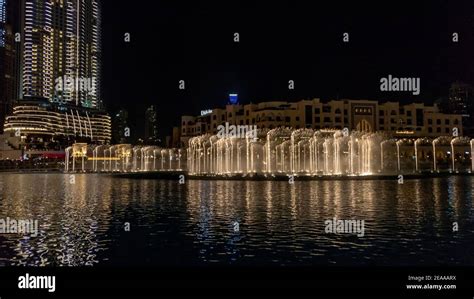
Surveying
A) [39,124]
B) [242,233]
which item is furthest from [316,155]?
[39,124]

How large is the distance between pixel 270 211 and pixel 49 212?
1044 cm

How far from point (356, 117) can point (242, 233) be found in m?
101

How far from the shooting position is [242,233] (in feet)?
56.1

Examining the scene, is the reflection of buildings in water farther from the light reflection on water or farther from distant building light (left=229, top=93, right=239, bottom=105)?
distant building light (left=229, top=93, right=239, bottom=105)

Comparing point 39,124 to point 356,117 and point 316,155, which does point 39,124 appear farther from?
point 316,155

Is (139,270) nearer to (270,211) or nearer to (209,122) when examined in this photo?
(270,211)

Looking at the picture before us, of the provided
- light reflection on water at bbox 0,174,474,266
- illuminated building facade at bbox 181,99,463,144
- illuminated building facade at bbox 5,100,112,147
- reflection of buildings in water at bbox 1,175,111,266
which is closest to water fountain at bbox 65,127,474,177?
illuminated building facade at bbox 181,99,463,144

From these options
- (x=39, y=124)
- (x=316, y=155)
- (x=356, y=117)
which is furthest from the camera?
(x=39, y=124)

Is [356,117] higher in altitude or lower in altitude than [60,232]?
higher

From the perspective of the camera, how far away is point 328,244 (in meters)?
15.4

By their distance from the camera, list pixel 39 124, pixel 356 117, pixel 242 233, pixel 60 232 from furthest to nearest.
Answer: pixel 39 124 → pixel 356 117 → pixel 60 232 → pixel 242 233

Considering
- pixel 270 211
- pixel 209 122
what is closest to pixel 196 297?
pixel 270 211

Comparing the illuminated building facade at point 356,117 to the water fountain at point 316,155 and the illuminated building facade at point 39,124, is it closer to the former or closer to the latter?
the water fountain at point 316,155

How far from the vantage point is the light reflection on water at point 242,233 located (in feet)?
45.2
